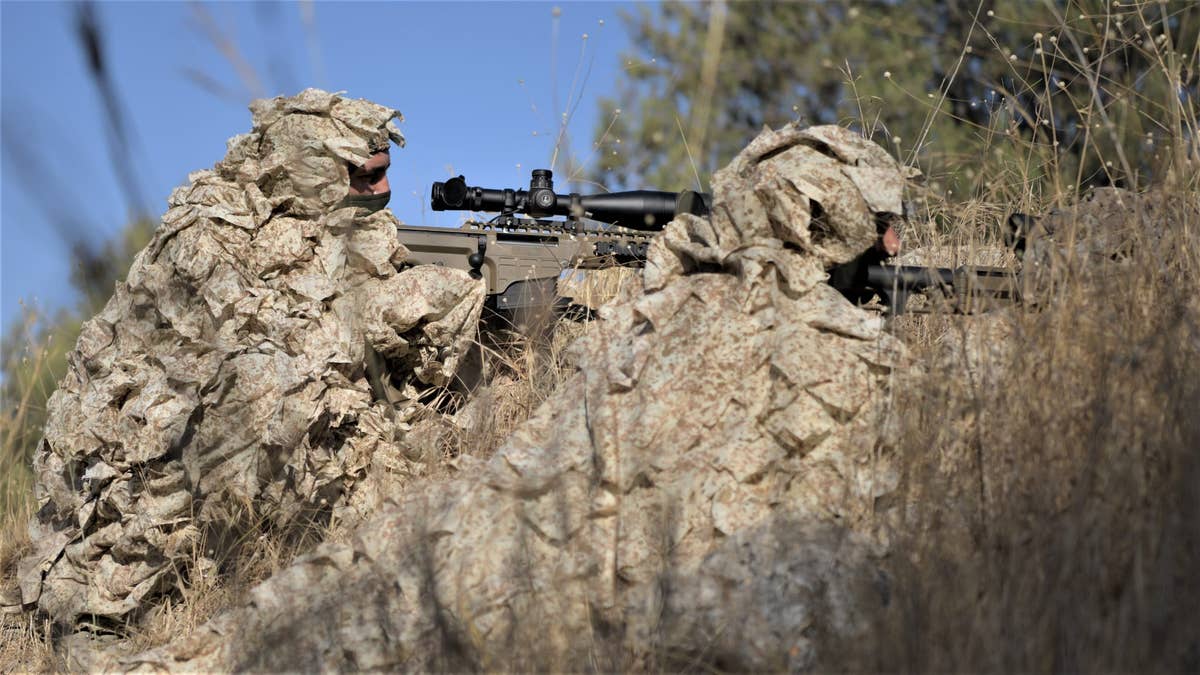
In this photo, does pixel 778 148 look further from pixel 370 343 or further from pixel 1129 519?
pixel 370 343

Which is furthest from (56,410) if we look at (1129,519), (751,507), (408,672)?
(1129,519)

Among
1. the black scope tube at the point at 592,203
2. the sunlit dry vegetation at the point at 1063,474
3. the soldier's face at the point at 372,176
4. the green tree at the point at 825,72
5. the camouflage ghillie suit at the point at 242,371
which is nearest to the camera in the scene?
the sunlit dry vegetation at the point at 1063,474

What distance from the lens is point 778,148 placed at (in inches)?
128

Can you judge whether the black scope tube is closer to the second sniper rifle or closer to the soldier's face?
the second sniper rifle

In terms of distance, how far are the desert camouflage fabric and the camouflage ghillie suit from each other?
0.74 m

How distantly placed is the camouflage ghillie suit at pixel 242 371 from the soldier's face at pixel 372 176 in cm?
7

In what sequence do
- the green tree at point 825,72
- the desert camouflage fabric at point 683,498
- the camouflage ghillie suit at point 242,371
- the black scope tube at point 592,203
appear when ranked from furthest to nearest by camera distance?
the green tree at point 825,72, the black scope tube at point 592,203, the camouflage ghillie suit at point 242,371, the desert camouflage fabric at point 683,498

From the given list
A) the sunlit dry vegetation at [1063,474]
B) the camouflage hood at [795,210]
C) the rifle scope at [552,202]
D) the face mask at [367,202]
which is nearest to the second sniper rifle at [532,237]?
the rifle scope at [552,202]

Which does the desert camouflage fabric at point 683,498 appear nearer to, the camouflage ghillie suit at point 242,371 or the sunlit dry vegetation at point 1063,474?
the sunlit dry vegetation at point 1063,474

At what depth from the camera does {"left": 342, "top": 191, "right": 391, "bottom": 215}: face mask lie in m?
4.37

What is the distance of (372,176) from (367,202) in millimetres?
108

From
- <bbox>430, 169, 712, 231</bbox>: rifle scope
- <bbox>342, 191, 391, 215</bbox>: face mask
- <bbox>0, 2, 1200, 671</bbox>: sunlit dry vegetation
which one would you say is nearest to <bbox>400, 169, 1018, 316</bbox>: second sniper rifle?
<bbox>430, 169, 712, 231</bbox>: rifle scope

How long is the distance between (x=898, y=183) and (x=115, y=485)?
2867mm

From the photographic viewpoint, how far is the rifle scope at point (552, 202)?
4230 mm
